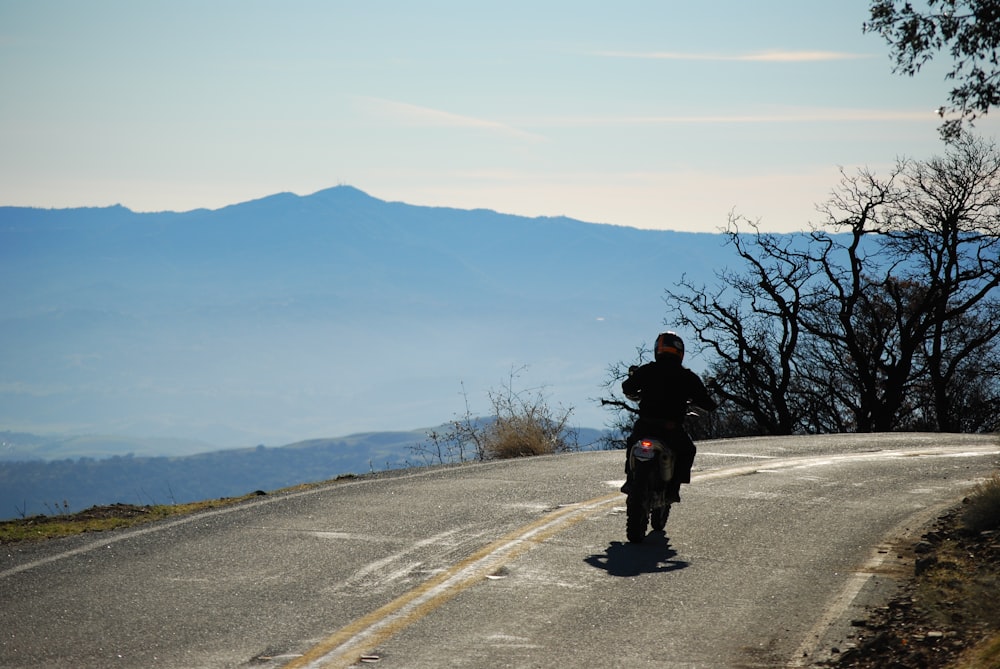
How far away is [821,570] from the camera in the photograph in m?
7.89

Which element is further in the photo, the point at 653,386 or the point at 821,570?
the point at 653,386

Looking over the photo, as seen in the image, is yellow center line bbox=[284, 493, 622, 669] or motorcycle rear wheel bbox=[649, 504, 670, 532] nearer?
yellow center line bbox=[284, 493, 622, 669]

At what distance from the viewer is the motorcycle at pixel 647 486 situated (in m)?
8.85

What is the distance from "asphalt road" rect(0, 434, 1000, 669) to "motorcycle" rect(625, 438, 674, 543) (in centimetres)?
17

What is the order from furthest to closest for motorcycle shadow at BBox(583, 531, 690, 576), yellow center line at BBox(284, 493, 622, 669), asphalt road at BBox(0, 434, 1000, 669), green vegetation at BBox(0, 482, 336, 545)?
1. green vegetation at BBox(0, 482, 336, 545)
2. motorcycle shadow at BBox(583, 531, 690, 576)
3. asphalt road at BBox(0, 434, 1000, 669)
4. yellow center line at BBox(284, 493, 622, 669)

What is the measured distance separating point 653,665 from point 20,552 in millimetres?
5850

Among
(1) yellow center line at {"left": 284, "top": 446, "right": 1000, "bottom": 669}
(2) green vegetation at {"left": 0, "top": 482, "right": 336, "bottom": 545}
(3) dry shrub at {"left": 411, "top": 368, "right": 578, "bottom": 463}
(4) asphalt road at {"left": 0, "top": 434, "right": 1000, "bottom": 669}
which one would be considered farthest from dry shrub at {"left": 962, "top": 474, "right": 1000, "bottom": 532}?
(3) dry shrub at {"left": 411, "top": 368, "right": 578, "bottom": 463}

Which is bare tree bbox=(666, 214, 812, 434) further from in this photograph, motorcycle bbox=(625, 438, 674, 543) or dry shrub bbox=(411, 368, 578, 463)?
motorcycle bbox=(625, 438, 674, 543)

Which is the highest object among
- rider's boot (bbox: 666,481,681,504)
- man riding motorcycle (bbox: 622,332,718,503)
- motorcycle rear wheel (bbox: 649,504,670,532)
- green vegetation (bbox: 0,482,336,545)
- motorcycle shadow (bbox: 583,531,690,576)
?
man riding motorcycle (bbox: 622,332,718,503)

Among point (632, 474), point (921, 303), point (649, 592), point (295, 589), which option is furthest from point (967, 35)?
point (921, 303)

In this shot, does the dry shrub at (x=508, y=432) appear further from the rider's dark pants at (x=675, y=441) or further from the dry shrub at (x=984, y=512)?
the dry shrub at (x=984, y=512)

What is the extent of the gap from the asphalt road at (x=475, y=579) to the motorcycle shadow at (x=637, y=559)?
0.09 feet

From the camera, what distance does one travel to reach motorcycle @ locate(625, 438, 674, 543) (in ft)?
29.0

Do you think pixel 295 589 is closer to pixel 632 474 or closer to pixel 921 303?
pixel 632 474
